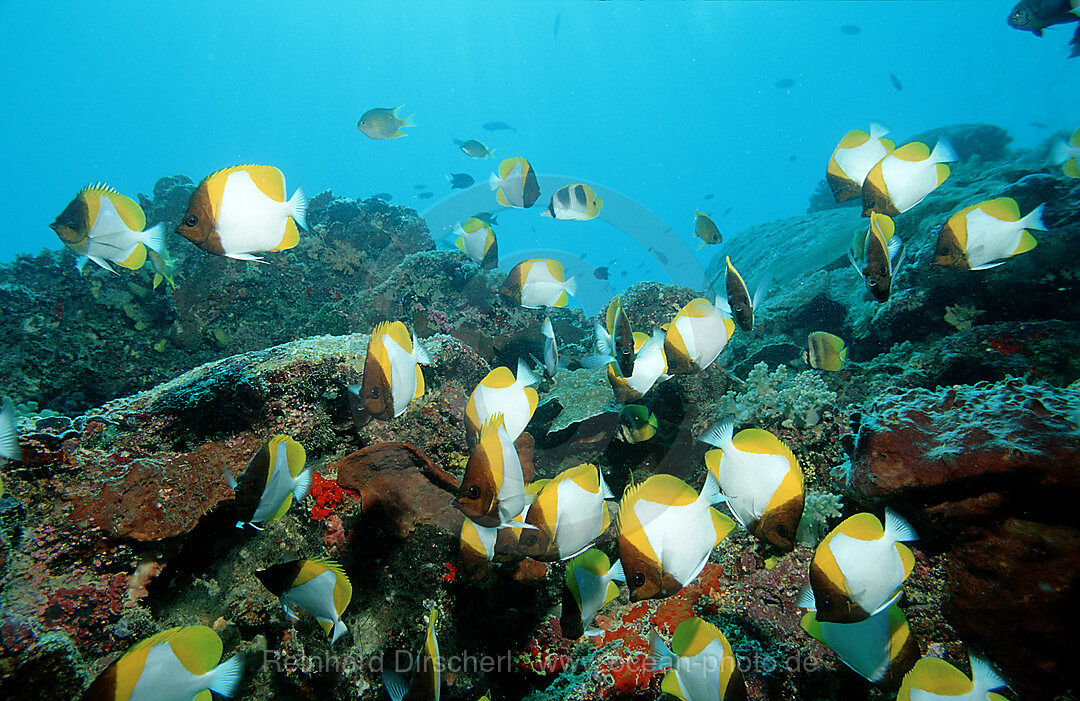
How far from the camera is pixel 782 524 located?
6.19 feet

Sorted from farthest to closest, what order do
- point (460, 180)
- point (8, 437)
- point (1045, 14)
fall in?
point (460, 180), point (1045, 14), point (8, 437)

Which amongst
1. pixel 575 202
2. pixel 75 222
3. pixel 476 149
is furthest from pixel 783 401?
pixel 476 149

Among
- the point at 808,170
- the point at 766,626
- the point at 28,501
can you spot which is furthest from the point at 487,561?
the point at 808,170

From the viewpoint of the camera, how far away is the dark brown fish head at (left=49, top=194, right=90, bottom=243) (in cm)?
246

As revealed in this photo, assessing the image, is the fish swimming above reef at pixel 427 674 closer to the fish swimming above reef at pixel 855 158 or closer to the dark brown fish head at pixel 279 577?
the dark brown fish head at pixel 279 577

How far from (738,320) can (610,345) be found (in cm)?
89

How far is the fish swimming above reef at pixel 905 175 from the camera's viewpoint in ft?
9.12

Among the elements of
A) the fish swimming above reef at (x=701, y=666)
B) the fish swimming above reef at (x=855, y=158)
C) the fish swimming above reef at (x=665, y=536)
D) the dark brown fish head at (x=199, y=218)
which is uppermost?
the dark brown fish head at (x=199, y=218)

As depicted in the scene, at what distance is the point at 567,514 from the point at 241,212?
2129mm

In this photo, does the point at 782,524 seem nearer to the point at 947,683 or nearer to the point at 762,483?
the point at 762,483

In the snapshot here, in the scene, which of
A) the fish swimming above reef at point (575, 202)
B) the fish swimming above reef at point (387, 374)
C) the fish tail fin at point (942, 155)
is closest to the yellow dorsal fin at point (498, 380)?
the fish swimming above reef at point (387, 374)

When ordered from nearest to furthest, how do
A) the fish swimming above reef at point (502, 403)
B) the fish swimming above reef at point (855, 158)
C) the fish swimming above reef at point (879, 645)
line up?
the fish swimming above reef at point (879, 645)
the fish swimming above reef at point (502, 403)
the fish swimming above reef at point (855, 158)

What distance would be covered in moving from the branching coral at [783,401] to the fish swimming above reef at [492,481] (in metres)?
2.88

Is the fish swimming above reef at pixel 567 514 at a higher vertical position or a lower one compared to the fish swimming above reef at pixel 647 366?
lower
